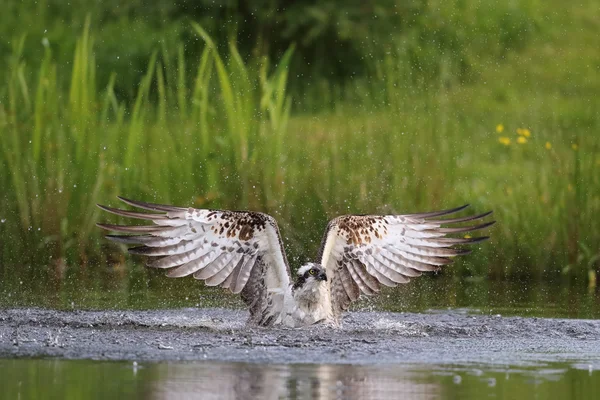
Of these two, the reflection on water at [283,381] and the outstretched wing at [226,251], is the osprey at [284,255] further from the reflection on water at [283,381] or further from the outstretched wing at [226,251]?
Answer: the reflection on water at [283,381]

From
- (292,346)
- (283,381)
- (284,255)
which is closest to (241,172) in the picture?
(284,255)

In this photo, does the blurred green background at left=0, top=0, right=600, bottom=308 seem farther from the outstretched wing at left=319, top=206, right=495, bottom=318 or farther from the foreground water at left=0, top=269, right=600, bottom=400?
the outstretched wing at left=319, top=206, right=495, bottom=318

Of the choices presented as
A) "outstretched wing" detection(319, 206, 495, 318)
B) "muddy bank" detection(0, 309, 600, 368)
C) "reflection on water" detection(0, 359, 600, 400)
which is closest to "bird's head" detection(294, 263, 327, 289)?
"muddy bank" detection(0, 309, 600, 368)

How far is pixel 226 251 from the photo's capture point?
9727 mm

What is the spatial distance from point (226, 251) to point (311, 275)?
707mm

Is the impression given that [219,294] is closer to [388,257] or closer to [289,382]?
[388,257]

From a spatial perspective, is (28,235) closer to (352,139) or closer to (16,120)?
(16,120)

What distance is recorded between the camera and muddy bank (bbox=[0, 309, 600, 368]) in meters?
8.11

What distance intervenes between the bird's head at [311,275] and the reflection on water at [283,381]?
1.76 metres

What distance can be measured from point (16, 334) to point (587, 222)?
5840 mm

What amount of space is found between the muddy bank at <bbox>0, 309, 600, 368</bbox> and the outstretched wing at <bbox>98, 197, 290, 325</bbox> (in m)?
0.34

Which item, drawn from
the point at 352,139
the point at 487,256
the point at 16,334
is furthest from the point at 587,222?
the point at 16,334

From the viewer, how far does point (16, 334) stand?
29.1ft

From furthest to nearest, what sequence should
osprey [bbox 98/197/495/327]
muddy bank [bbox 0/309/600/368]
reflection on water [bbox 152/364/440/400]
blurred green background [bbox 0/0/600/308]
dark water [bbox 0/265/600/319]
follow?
1. blurred green background [bbox 0/0/600/308]
2. dark water [bbox 0/265/600/319]
3. osprey [bbox 98/197/495/327]
4. muddy bank [bbox 0/309/600/368]
5. reflection on water [bbox 152/364/440/400]
